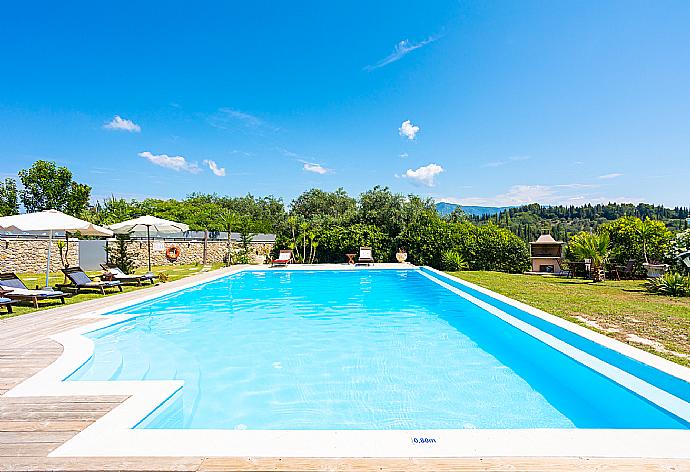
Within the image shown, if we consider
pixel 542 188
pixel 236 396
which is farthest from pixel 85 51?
pixel 542 188

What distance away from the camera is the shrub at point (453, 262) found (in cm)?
1664

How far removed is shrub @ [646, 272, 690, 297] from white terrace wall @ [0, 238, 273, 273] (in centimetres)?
1559

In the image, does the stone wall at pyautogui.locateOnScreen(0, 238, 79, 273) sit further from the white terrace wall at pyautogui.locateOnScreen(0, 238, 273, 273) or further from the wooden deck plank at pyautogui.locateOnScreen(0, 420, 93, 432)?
the wooden deck plank at pyautogui.locateOnScreen(0, 420, 93, 432)

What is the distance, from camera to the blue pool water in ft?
11.5

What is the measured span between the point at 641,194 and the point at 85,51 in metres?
30.5

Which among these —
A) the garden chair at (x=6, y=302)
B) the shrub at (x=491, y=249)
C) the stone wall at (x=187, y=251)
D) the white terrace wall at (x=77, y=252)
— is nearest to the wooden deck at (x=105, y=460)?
the garden chair at (x=6, y=302)

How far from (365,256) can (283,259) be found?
3569 mm

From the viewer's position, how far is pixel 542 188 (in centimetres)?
2975

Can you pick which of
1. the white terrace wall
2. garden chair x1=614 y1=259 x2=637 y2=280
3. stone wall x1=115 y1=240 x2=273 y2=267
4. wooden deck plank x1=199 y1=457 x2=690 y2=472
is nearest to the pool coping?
wooden deck plank x1=199 y1=457 x2=690 y2=472

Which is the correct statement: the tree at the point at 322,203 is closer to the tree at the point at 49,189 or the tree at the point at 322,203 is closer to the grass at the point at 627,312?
the tree at the point at 49,189

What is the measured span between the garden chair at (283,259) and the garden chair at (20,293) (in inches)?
377

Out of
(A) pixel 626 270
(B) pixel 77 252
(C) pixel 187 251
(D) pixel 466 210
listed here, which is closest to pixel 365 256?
(A) pixel 626 270

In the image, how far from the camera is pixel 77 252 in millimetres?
17641

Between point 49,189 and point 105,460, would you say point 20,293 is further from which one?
point 49,189
